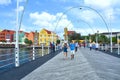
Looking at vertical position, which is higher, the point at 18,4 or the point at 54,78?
the point at 18,4

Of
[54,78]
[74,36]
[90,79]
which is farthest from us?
[74,36]

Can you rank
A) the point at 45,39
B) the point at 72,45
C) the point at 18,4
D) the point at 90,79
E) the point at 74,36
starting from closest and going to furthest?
the point at 90,79 → the point at 18,4 → the point at 72,45 → the point at 74,36 → the point at 45,39

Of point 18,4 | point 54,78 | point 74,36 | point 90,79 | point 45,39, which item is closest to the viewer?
point 90,79

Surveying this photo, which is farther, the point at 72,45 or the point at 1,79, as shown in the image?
the point at 72,45

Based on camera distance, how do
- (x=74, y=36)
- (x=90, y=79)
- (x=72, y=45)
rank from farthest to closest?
(x=74, y=36) → (x=72, y=45) → (x=90, y=79)

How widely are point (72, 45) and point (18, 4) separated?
822cm

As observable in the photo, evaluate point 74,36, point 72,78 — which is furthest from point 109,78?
point 74,36

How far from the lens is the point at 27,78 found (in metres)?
12.7

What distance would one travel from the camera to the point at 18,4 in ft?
61.9

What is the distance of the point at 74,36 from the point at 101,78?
118334 millimetres

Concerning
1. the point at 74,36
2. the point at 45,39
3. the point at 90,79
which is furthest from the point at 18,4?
the point at 45,39

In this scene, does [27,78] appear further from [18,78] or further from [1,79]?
[1,79]

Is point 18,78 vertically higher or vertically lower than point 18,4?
lower

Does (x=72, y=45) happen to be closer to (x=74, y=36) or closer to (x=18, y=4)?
(x=18, y=4)
